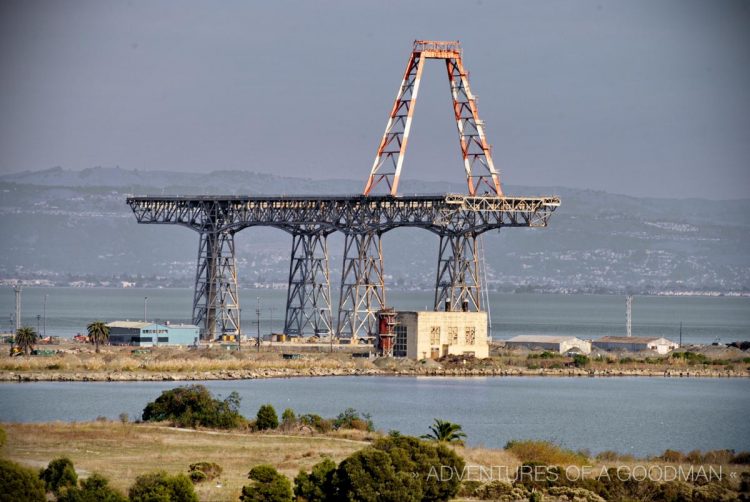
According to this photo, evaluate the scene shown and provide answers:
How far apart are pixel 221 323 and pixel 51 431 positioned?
5673cm

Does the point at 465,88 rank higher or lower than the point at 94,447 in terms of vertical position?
higher

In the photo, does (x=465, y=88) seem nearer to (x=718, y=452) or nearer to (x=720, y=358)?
(x=720, y=358)

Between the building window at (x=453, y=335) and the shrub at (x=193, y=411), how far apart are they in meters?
34.8

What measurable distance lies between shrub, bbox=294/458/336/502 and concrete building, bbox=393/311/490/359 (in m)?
51.2

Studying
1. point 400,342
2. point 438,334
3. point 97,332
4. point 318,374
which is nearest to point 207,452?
point 318,374

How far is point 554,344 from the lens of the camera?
107375mm

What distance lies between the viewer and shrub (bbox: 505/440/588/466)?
4441 cm

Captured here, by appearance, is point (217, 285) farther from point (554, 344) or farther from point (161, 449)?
point (161, 449)

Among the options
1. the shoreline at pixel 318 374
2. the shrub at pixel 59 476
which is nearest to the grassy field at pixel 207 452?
the shrub at pixel 59 476

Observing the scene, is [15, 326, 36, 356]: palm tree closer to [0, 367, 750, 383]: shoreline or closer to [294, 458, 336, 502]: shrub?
[0, 367, 750, 383]: shoreline

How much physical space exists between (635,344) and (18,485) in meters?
78.3

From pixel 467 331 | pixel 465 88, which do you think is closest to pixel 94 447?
pixel 467 331

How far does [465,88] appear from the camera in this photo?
317 feet

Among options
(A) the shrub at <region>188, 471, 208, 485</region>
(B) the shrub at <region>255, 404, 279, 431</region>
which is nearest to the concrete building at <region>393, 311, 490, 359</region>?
(B) the shrub at <region>255, 404, 279, 431</region>
